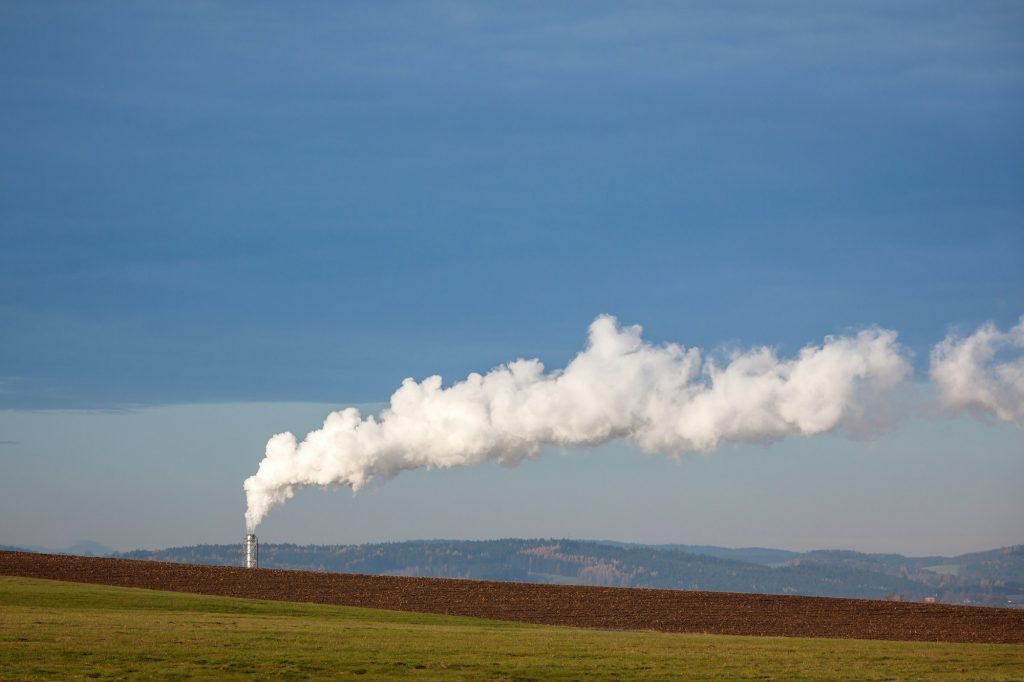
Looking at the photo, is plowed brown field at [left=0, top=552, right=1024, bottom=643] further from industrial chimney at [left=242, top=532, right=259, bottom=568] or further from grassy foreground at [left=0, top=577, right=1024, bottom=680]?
industrial chimney at [left=242, top=532, right=259, bottom=568]

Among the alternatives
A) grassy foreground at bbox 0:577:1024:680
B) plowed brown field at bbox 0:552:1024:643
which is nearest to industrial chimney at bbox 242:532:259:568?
plowed brown field at bbox 0:552:1024:643

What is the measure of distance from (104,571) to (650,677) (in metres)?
53.1

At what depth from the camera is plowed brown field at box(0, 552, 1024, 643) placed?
69000 mm

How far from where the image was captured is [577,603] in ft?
257

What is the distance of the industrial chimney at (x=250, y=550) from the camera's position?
122812mm

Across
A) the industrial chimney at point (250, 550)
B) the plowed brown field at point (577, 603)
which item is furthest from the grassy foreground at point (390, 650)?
the industrial chimney at point (250, 550)

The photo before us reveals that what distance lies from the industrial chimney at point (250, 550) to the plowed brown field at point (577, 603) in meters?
28.9

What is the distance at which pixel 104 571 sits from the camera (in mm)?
86812

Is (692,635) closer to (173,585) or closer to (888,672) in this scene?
(888,672)

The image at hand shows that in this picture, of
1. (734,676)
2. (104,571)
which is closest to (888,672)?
(734,676)

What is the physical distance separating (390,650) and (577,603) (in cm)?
3033

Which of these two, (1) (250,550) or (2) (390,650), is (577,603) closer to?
(2) (390,650)

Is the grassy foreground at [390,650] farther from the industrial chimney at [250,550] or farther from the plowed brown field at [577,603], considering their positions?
the industrial chimney at [250,550]

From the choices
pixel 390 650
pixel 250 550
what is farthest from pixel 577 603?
pixel 250 550
